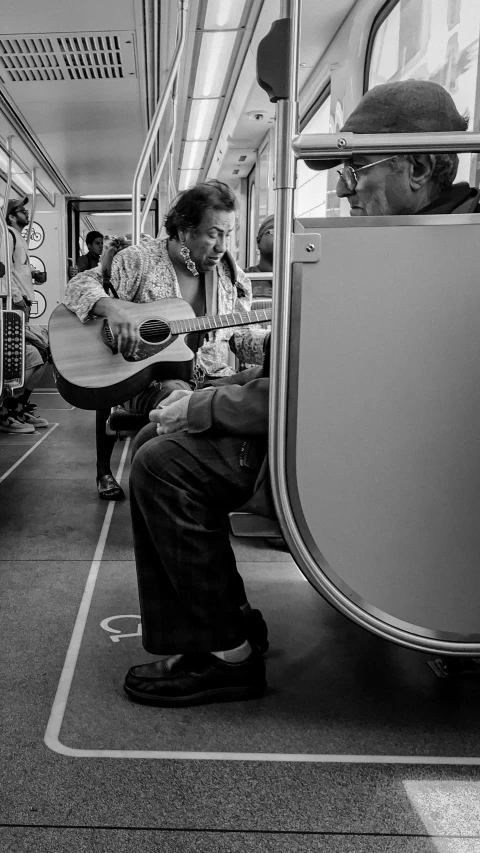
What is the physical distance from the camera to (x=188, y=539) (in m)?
1.44

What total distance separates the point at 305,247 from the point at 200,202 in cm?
152

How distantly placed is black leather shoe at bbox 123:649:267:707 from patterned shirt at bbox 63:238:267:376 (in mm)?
1512

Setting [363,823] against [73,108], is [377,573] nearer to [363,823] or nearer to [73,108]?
[363,823]

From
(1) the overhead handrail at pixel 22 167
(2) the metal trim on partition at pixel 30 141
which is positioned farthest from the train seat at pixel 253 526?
(2) the metal trim on partition at pixel 30 141

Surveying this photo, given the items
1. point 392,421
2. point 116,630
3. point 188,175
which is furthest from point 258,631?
point 188,175

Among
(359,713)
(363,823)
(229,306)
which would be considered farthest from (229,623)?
(229,306)

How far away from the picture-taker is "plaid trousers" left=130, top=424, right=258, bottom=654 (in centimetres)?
143

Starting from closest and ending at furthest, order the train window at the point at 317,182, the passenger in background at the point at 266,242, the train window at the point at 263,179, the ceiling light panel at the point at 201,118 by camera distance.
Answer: the passenger in background at the point at 266,242 < the train window at the point at 317,182 < the ceiling light panel at the point at 201,118 < the train window at the point at 263,179

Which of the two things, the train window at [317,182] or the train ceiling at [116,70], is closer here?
the train ceiling at [116,70]

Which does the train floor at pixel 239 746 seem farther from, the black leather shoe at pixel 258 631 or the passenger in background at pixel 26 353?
the passenger in background at pixel 26 353

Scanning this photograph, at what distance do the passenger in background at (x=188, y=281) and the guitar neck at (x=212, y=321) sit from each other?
139 millimetres

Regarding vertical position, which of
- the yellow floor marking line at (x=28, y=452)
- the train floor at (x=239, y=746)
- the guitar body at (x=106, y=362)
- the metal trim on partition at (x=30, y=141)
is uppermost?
the metal trim on partition at (x=30, y=141)

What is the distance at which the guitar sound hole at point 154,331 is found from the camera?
2637mm

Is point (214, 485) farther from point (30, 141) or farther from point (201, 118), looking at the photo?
point (30, 141)
